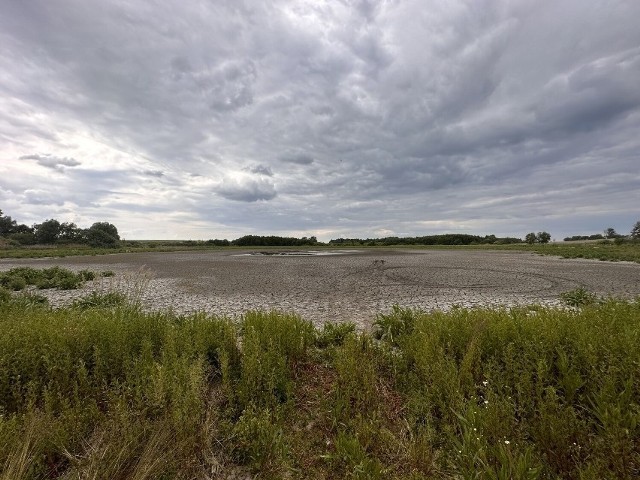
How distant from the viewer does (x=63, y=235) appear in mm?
104375

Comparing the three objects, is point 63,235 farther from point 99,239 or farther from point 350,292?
point 350,292

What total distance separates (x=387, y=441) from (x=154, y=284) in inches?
610

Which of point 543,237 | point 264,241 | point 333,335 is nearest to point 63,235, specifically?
point 264,241

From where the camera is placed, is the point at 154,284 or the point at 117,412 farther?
the point at 154,284

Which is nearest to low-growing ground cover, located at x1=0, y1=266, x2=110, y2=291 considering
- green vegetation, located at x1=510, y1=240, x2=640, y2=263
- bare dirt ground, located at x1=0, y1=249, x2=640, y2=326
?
bare dirt ground, located at x1=0, y1=249, x2=640, y2=326

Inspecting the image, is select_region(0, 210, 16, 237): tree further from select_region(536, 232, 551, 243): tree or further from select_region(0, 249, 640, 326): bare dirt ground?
select_region(536, 232, 551, 243): tree

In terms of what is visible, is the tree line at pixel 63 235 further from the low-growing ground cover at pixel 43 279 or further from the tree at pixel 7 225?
the low-growing ground cover at pixel 43 279

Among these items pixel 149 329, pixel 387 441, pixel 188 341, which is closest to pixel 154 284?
pixel 149 329

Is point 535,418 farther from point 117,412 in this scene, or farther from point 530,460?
point 117,412

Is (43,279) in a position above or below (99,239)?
below

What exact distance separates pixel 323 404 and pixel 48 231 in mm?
130843

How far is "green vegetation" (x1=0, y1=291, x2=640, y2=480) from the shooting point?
3346 mm

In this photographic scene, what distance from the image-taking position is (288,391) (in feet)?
15.0

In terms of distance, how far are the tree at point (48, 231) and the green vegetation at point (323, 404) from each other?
4915 inches
